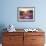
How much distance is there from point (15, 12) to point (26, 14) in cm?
38

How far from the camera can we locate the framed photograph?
4.78 metres

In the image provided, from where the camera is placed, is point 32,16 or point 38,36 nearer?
point 38,36

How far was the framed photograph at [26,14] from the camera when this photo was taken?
15.7 ft

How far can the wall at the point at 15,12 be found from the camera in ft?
15.7

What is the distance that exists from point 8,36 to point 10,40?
0.45 feet

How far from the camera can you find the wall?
477 centimetres

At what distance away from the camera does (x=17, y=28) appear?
4836mm

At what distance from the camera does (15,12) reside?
189 inches

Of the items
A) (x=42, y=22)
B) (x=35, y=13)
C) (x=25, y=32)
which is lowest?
(x=25, y=32)

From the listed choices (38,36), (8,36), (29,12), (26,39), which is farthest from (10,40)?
(29,12)

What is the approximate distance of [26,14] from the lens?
4820 millimetres

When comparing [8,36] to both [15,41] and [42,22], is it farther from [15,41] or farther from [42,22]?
[42,22]

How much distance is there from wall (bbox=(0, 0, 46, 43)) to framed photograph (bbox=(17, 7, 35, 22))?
4.0 inches

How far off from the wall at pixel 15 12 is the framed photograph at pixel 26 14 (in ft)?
0.33
